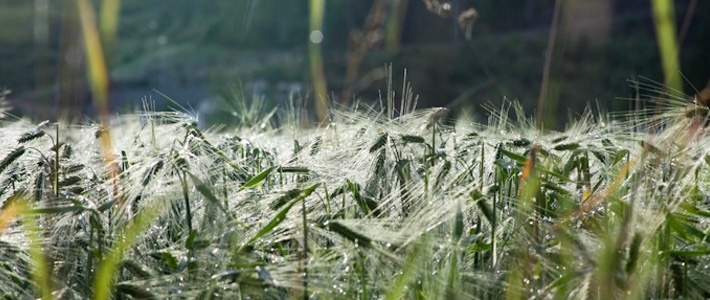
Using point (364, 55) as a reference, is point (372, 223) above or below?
above

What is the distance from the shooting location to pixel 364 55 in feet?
48.7

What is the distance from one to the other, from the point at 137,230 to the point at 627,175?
111 cm

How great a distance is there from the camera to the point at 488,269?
5.80 feet

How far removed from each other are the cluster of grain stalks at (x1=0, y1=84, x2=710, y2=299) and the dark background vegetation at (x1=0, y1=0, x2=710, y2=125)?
1043 centimetres

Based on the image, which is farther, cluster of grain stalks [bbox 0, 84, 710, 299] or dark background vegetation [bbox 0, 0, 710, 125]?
dark background vegetation [bbox 0, 0, 710, 125]

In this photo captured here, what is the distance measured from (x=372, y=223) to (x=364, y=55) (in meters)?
13.4

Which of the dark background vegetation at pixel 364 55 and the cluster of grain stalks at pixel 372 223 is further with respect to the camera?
the dark background vegetation at pixel 364 55

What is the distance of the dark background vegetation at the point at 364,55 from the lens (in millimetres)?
16844

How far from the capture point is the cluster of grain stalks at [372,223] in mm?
1546

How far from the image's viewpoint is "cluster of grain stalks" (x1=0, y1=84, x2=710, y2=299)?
5.07 ft

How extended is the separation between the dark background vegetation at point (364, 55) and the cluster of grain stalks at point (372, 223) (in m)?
10.4

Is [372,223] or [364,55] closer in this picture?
[372,223]

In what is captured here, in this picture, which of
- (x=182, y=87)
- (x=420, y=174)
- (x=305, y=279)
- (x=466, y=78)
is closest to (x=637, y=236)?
(x=305, y=279)

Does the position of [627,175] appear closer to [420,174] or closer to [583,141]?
[583,141]
